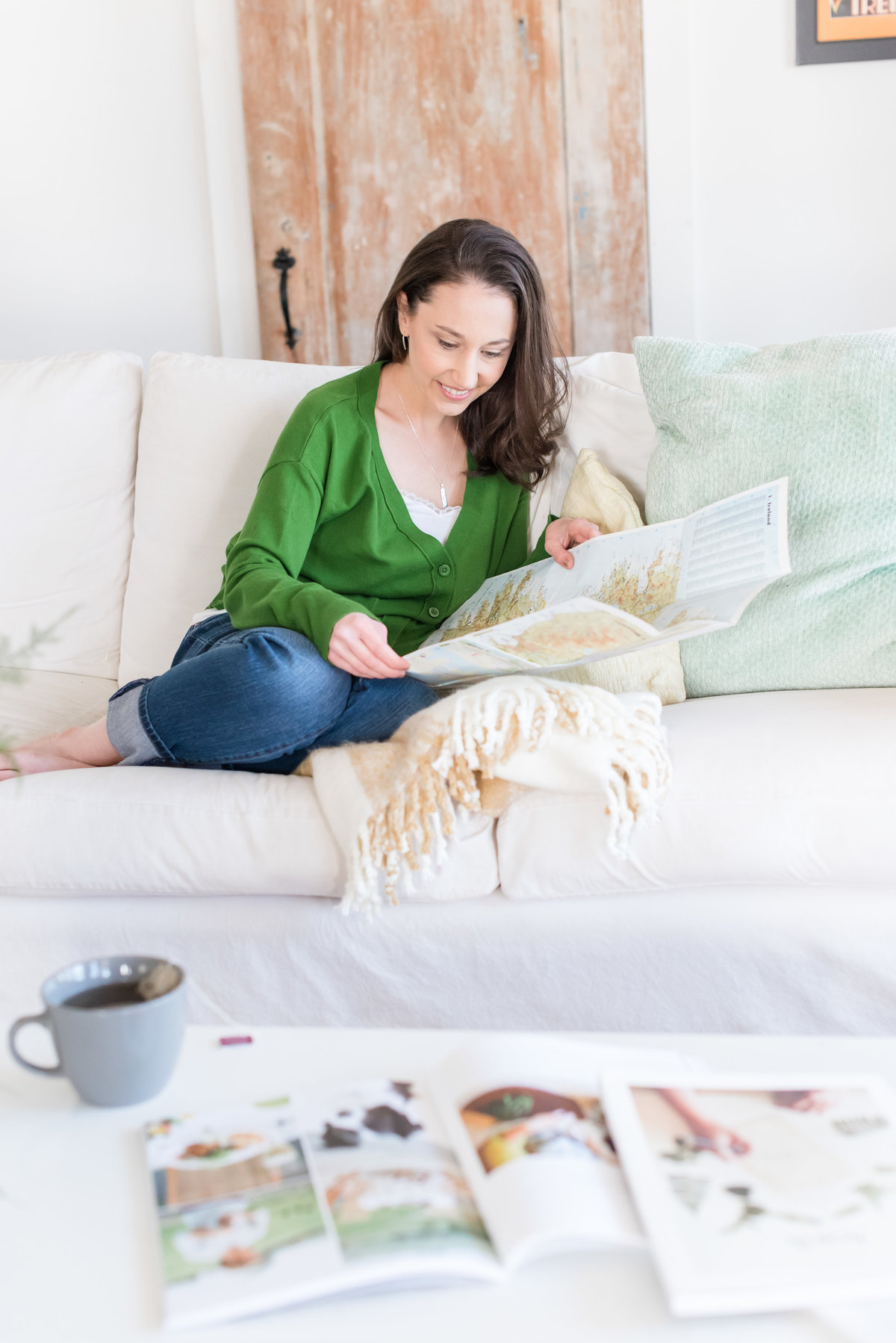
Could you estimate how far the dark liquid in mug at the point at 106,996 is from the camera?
660 mm

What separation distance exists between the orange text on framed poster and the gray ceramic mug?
1956mm

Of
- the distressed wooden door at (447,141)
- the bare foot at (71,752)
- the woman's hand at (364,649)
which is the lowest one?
the bare foot at (71,752)

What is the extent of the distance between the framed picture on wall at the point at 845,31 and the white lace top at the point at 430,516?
110cm

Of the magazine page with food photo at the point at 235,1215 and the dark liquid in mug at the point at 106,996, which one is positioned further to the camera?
the dark liquid in mug at the point at 106,996

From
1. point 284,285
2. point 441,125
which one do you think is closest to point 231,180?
point 284,285

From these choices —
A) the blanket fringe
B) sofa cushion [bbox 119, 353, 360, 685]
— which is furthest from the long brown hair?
the blanket fringe

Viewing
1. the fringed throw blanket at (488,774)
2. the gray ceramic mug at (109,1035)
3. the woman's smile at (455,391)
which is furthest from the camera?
the woman's smile at (455,391)

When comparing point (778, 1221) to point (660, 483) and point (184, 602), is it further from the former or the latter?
point (184, 602)

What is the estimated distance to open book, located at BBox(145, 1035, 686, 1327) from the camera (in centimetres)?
50

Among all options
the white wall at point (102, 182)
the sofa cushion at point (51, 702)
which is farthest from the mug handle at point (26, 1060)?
the white wall at point (102, 182)

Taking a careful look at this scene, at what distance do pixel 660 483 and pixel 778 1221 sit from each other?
1.06 metres

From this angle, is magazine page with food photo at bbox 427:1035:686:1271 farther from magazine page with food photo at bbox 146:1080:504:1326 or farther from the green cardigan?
the green cardigan

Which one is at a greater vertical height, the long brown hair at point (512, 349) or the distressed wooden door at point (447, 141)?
the distressed wooden door at point (447, 141)

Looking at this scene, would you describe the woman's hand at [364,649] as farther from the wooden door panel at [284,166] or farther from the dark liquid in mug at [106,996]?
the wooden door panel at [284,166]
